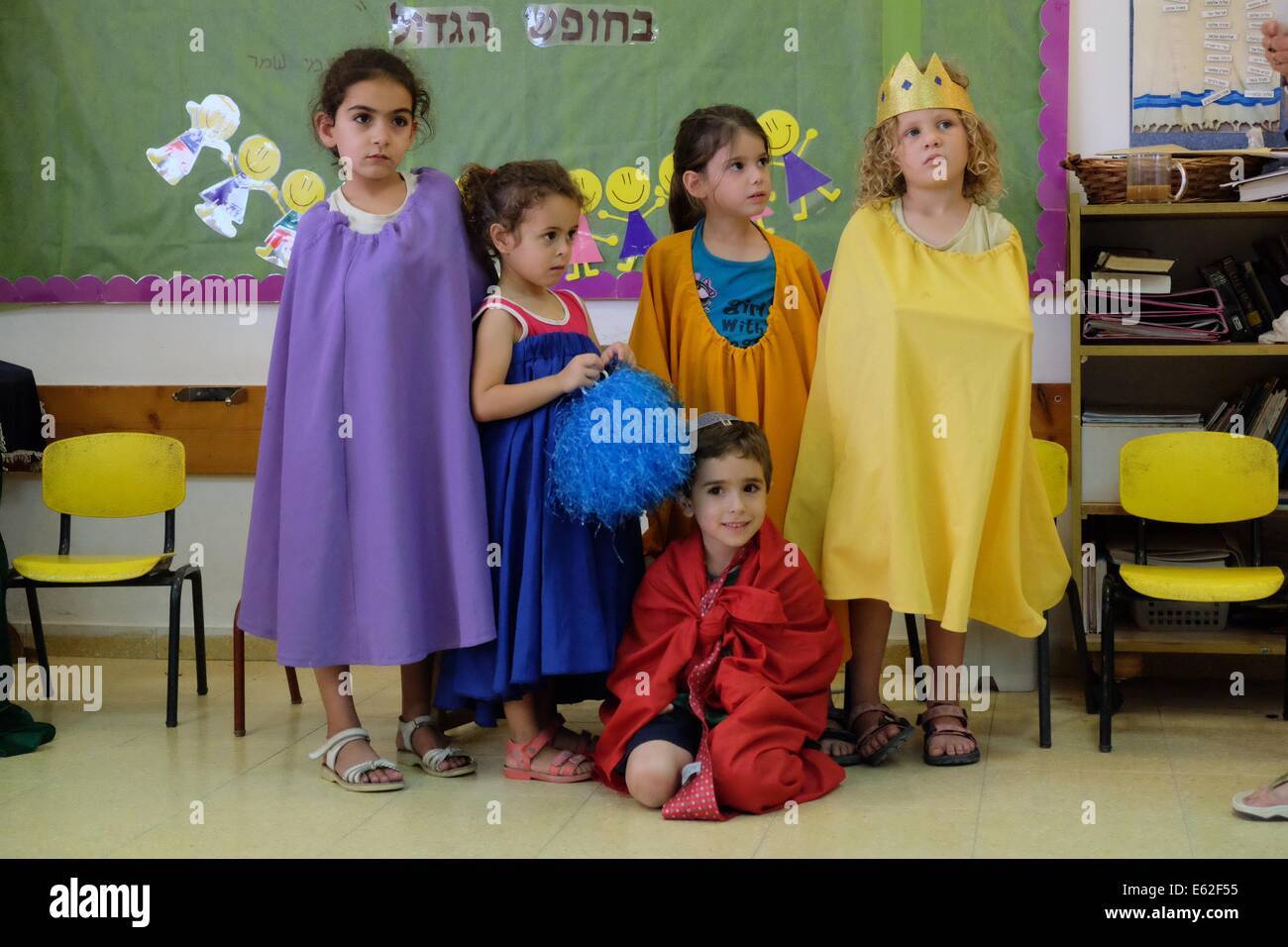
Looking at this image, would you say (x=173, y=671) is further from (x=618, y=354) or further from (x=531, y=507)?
(x=618, y=354)

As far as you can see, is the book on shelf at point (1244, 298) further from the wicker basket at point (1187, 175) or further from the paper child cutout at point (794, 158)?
the paper child cutout at point (794, 158)

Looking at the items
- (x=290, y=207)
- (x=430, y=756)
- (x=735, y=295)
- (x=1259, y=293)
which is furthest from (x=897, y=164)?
(x=290, y=207)

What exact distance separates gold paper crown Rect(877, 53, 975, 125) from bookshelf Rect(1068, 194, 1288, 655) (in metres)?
0.74

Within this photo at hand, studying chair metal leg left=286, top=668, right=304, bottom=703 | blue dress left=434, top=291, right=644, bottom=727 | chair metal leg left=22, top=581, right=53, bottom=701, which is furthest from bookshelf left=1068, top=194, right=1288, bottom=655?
chair metal leg left=22, top=581, right=53, bottom=701

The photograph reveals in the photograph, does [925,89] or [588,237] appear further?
[588,237]

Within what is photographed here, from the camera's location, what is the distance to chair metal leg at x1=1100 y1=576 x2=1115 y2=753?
10.1 ft

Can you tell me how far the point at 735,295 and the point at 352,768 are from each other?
4.31 feet

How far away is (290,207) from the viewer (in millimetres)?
4145

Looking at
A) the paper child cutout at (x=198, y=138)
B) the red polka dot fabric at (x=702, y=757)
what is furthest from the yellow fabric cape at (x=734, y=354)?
the paper child cutout at (x=198, y=138)

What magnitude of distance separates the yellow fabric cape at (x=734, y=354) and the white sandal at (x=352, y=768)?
2.50 feet

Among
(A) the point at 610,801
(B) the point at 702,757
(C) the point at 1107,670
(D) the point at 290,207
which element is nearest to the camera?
(B) the point at 702,757

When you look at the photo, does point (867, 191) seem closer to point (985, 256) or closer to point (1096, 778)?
point (985, 256)

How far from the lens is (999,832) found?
2.50m

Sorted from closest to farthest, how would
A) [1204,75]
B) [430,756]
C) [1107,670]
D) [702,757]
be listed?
[702,757], [430,756], [1107,670], [1204,75]
